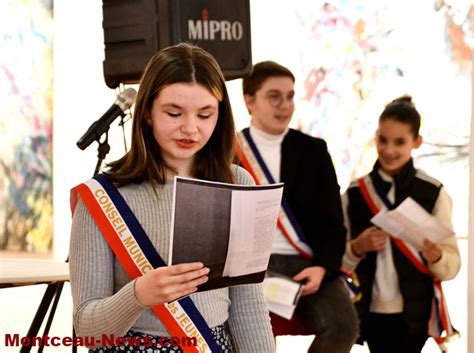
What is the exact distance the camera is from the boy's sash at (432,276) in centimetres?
354

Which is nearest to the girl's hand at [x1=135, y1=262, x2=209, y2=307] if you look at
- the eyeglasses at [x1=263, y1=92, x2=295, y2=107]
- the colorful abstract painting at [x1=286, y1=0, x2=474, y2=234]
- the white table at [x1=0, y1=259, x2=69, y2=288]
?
the white table at [x1=0, y1=259, x2=69, y2=288]

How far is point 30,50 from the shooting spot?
6137 mm

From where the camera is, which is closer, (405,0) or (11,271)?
(11,271)

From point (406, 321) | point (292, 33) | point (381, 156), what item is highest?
point (292, 33)

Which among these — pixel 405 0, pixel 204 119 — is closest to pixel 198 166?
pixel 204 119

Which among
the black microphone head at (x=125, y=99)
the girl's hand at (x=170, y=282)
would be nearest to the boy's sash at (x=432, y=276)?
the black microphone head at (x=125, y=99)

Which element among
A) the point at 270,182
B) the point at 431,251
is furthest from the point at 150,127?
the point at 431,251

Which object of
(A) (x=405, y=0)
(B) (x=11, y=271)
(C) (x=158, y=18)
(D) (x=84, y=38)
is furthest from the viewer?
(D) (x=84, y=38)

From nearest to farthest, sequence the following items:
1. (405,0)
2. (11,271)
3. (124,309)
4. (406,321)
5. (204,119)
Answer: (124,309), (204,119), (11,271), (406,321), (405,0)

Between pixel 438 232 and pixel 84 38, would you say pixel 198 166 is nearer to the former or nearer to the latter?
pixel 438 232

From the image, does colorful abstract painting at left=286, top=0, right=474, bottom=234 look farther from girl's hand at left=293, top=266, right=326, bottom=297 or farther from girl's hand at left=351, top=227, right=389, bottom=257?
girl's hand at left=293, top=266, right=326, bottom=297

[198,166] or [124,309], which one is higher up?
[198,166]

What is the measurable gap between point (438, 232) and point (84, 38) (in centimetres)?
335

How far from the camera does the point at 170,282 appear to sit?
5.57ft
